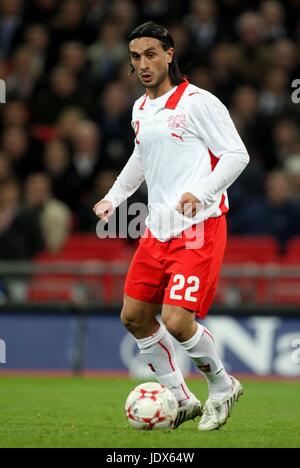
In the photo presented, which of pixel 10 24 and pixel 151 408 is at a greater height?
pixel 10 24

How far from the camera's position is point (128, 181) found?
8250mm

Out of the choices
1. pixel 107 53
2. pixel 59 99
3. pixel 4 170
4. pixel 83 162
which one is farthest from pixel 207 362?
pixel 107 53

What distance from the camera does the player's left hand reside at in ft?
24.0

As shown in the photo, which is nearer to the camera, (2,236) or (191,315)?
(191,315)

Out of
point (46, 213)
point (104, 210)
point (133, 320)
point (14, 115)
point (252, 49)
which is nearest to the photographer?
point (133, 320)

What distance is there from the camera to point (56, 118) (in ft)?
54.6

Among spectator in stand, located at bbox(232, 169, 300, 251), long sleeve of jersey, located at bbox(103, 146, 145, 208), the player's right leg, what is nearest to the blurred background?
→ spectator in stand, located at bbox(232, 169, 300, 251)

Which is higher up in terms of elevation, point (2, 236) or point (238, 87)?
point (238, 87)

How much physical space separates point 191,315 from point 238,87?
911cm

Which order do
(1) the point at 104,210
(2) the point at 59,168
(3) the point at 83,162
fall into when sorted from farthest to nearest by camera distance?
(3) the point at 83,162, (2) the point at 59,168, (1) the point at 104,210

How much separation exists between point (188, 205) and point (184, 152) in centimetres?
50

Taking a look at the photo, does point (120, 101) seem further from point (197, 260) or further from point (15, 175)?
point (197, 260)

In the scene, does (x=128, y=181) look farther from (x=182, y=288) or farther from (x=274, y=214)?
(x=274, y=214)
